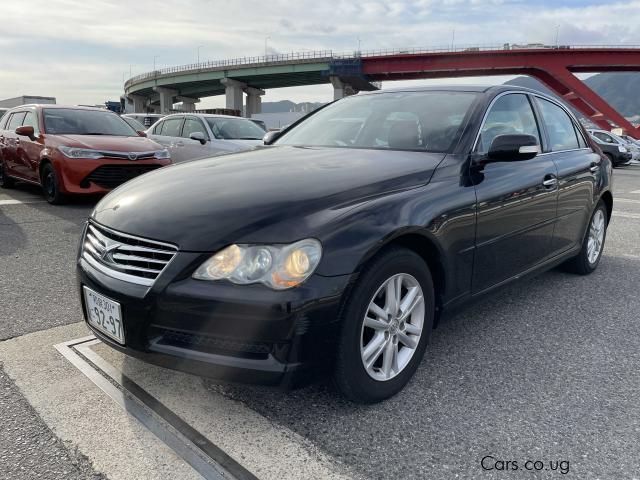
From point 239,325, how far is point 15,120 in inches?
352

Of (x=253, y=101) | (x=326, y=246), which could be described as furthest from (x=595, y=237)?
(x=253, y=101)

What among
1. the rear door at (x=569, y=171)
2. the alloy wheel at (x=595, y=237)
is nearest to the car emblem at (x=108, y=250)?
the rear door at (x=569, y=171)

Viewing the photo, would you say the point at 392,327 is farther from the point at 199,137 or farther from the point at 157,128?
the point at 157,128

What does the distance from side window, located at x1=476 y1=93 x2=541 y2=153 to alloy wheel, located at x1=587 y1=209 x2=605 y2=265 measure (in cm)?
136

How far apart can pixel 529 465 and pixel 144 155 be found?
698cm

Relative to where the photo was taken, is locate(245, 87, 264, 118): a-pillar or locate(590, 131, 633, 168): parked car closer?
locate(590, 131, 633, 168): parked car

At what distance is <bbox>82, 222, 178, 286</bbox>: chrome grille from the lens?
2.21 metres

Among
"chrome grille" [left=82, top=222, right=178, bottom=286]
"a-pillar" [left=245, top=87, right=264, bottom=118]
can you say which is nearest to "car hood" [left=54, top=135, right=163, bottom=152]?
"chrome grille" [left=82, top=222, right=178, bottom=286]

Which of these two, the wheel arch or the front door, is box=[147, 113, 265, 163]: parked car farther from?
the wheel arch

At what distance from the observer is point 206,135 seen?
33.6ft

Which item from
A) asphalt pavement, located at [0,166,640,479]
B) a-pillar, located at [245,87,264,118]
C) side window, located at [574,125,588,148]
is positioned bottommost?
asphalt pavement, located at [0,166,640,479]

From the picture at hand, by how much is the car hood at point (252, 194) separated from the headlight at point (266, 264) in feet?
0.15

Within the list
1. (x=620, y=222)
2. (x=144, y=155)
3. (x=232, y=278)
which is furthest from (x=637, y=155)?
(x=232, y=278)

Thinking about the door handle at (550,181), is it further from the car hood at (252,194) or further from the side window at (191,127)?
the side window at (191,127)
